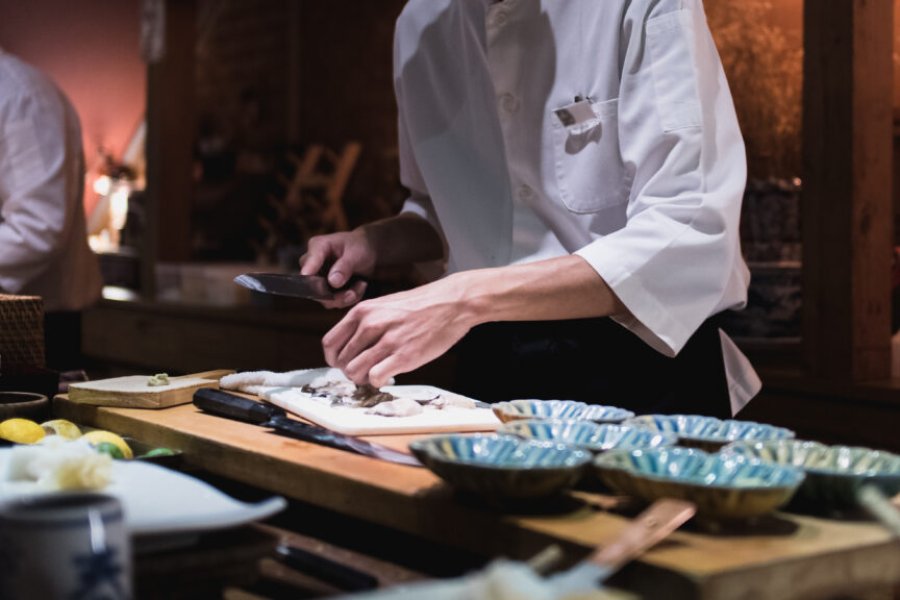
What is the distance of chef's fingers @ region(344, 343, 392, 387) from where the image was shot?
5.45 feet

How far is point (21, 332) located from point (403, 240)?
2.63ft

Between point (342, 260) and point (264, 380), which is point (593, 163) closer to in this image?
point (342, 260)

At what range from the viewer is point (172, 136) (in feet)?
21.0

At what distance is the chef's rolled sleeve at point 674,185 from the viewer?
5.84ft

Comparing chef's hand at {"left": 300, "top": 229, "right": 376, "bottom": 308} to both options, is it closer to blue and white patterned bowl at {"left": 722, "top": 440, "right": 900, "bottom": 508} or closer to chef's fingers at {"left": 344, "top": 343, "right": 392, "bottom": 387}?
chef's fingers at {"left": 344, "top": 343, "right": 392, "bottom": 387}

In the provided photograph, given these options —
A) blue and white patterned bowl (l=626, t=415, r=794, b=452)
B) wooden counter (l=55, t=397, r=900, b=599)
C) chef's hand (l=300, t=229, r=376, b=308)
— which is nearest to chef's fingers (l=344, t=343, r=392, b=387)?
wooden counter (l=55, t=397, r=900, b=599)

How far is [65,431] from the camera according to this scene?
1.71 meters

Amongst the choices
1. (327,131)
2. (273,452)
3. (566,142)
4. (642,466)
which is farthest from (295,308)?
(642,466)

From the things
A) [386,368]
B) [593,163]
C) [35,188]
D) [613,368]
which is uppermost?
[593,163]

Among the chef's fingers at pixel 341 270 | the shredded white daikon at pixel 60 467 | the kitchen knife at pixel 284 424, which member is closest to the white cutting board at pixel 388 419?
the kitchen knife at pixel 284 424

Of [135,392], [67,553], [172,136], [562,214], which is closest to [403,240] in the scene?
[562,214]

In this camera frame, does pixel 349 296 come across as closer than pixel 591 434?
No

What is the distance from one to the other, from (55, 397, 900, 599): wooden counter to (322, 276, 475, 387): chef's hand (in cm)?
14

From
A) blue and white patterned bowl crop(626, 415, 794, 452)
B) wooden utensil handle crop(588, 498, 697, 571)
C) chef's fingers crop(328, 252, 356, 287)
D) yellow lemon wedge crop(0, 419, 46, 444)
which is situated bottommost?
yellow lemon wedge crop(0, 419, 46, 444)
